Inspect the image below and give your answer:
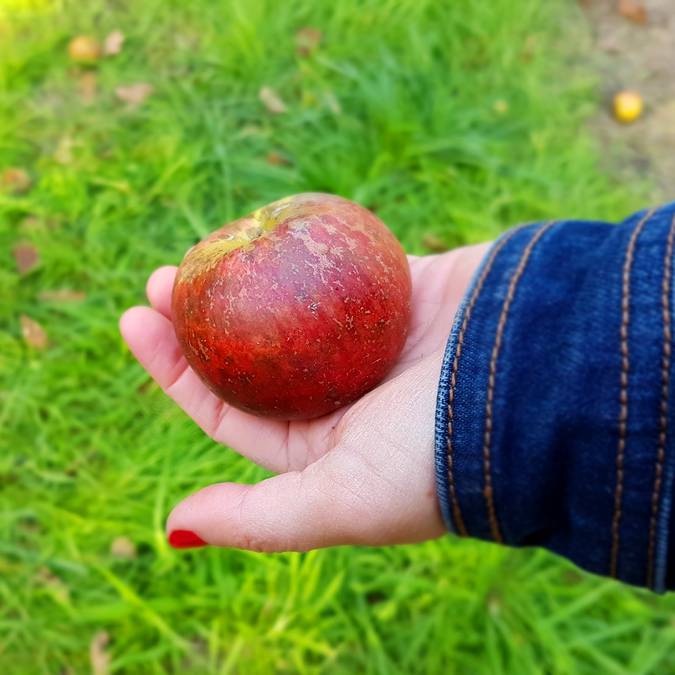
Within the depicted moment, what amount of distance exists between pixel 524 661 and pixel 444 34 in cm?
332

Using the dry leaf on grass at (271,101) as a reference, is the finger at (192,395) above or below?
below

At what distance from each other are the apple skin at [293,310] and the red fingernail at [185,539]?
0.37m

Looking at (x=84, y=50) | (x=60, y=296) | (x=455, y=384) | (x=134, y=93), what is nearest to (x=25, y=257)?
(x=60, y=296)

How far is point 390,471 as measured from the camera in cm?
173

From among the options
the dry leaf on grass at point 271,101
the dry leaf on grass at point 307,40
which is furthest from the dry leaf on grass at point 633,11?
the dry leaf on grass at point 271,101

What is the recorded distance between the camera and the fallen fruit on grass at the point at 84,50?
3.87m

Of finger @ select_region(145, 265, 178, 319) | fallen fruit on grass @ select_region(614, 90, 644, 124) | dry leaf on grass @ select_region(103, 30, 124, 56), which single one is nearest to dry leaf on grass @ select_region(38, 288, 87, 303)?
finger @ select_region(145, 265, 178, 319)

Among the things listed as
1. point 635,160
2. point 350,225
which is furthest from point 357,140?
point 350,225

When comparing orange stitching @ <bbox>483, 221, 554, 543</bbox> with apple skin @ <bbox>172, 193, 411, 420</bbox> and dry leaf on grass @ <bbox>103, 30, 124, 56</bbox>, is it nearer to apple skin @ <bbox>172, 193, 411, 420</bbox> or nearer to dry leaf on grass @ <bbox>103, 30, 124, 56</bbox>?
apple skin @ <bbox>172, 193, 411, 420</bbox>

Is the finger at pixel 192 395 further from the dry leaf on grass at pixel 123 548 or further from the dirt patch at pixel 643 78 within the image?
the dirt patch at pixel 643 78

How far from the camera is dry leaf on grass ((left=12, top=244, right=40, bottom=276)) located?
3.30 meters

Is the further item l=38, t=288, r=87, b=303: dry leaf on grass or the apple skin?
l=38, t=288, r=87, b=303: dry leaf on grass

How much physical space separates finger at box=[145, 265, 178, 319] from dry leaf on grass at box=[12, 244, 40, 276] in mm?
1292

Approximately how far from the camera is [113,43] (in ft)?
12.8
